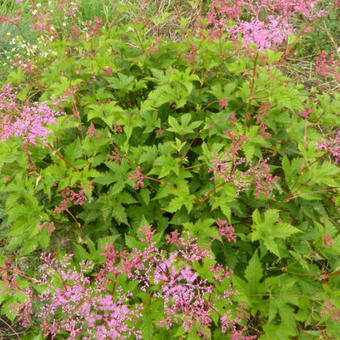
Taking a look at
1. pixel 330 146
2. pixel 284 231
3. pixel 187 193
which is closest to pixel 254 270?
pixel 284 231

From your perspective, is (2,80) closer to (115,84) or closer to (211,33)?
(115,84)

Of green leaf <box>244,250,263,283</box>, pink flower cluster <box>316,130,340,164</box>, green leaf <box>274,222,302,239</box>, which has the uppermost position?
pink flower cluster <box>316,130,340,164</box>

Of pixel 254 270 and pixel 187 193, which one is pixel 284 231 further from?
pixel 187 193

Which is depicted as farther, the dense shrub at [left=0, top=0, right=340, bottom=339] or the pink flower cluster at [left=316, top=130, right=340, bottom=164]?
the pink flower cluster at [left=316, top=130, right=340, bottom=164]

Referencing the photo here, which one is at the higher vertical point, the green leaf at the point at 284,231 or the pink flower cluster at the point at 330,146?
the pink flower cluster at the point at 330,146

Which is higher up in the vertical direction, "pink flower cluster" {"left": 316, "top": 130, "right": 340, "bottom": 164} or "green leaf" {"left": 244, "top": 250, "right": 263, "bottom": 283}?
"pink flower cluster" {"left": 316, "top": 130, "right": 340, "bottom": 164}

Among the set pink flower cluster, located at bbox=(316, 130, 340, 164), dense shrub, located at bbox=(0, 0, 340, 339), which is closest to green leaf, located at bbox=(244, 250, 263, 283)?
dense shrub, located at bbox=(0, 0, 340, 339)

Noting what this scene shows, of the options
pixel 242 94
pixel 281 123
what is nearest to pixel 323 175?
pixel 281 123

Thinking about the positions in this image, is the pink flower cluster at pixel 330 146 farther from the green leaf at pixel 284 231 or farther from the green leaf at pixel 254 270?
the green leaf at pixel 254 270

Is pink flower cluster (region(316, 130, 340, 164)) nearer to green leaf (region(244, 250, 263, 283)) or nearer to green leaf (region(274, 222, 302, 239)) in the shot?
green leaf (region(274, 222, 302, 239))

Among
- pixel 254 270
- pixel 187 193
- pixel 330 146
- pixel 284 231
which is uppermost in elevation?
pixel 330 146

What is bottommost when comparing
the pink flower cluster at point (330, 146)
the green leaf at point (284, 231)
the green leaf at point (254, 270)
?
the green leaf at point (254, 270)

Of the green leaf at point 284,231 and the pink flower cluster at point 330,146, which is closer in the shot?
the green leaf at point 284,231

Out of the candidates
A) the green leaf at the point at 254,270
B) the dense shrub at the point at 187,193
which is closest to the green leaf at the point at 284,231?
the dense shrub at the point at 187,193
